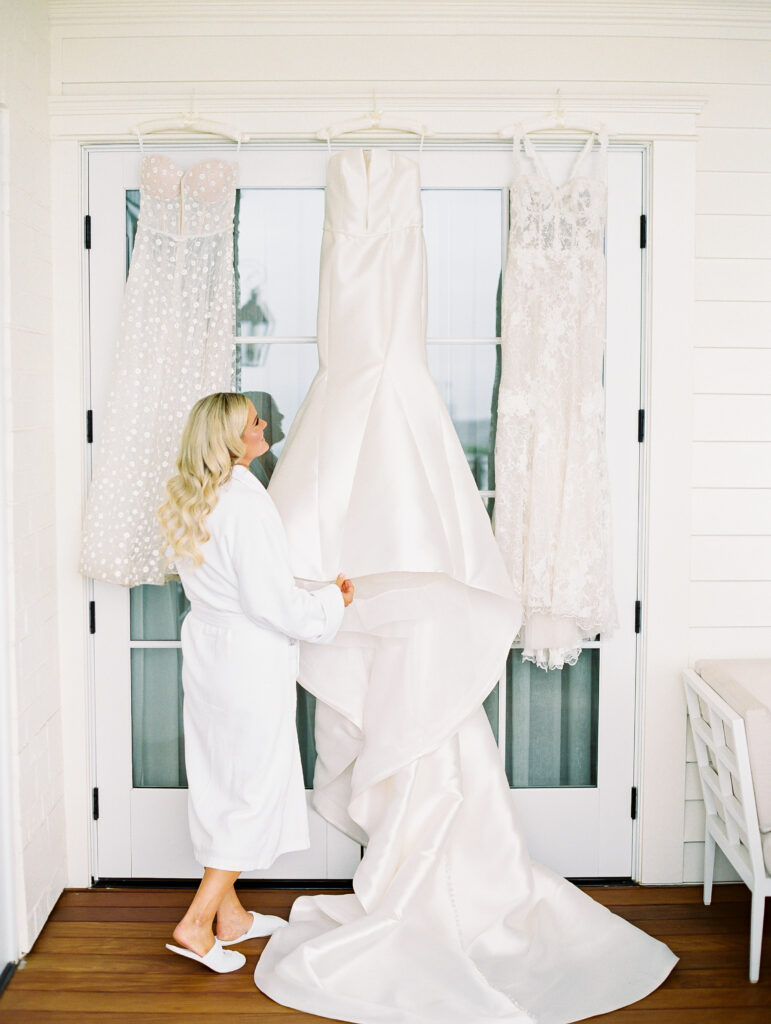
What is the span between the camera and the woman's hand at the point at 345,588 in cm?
254

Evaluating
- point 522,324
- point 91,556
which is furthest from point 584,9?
point 91,556

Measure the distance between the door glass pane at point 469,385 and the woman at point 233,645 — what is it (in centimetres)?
63

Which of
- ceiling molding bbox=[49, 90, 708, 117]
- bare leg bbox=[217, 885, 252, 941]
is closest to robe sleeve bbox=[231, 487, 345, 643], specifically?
bare leg bbox=[217, 885, 252, 941]

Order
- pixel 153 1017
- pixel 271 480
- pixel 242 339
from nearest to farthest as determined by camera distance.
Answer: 1. pixel 153 1017
2. pixel 271 480
3. pixel 242 339

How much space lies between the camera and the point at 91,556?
8.98ft

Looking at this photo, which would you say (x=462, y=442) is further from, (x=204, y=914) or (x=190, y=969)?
(x=190, y=969)

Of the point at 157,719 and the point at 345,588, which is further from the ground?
the point at 345,588

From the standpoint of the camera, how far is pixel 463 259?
288 centimetres

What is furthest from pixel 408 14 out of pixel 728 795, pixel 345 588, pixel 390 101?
pixel 728 795

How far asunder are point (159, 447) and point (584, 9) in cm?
178

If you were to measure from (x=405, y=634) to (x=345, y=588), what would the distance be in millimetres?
219

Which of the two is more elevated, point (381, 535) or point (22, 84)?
point (22, 84)

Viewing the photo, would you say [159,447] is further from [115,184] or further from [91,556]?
[115,184]

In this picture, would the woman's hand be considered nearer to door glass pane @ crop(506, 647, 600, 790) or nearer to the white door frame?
door glass pane @ crop(506, 647, 600, 790)
